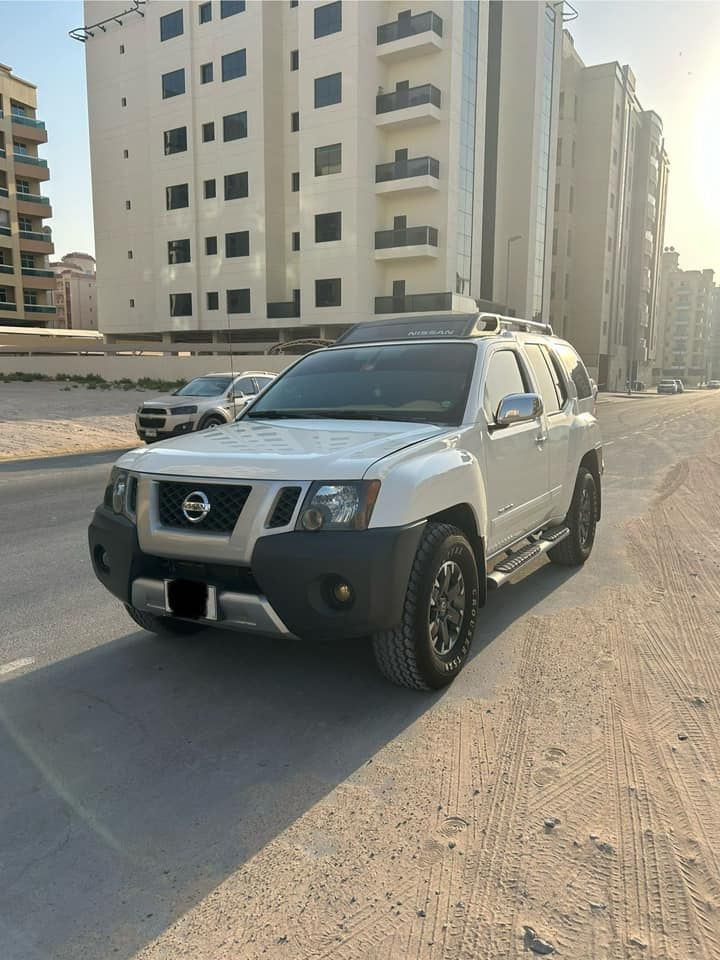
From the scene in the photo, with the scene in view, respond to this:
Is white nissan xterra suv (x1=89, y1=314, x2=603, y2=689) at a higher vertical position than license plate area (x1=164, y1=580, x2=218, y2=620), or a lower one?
higher

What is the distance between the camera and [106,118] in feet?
178

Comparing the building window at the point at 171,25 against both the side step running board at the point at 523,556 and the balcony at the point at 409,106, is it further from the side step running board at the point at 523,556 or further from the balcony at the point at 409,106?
the side step running board at the point at 523,556

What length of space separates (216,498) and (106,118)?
198 feet

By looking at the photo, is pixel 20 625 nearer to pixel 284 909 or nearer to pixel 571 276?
pixel 284 909

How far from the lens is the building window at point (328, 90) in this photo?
135ft

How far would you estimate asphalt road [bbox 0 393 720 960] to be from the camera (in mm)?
2285

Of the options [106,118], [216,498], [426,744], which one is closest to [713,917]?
[426,744]

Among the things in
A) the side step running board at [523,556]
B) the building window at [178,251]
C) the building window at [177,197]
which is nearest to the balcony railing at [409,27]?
the building window at [177,197]

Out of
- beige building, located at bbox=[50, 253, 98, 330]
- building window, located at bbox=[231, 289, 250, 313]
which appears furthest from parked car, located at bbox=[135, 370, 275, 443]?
beige building, located at bbox=[50, 253, 98, 330]

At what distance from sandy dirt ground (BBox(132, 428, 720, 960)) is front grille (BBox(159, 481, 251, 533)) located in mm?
1253

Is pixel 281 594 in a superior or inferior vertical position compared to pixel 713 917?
superior

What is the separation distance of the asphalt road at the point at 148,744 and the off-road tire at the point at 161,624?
79 millimetres

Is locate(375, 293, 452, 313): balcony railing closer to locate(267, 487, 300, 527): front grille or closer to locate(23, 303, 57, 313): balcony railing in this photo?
locate(267, 487, 300, 527): front grille

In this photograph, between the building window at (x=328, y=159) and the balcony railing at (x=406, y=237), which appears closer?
the balcony railing at (x=406, y=237)
